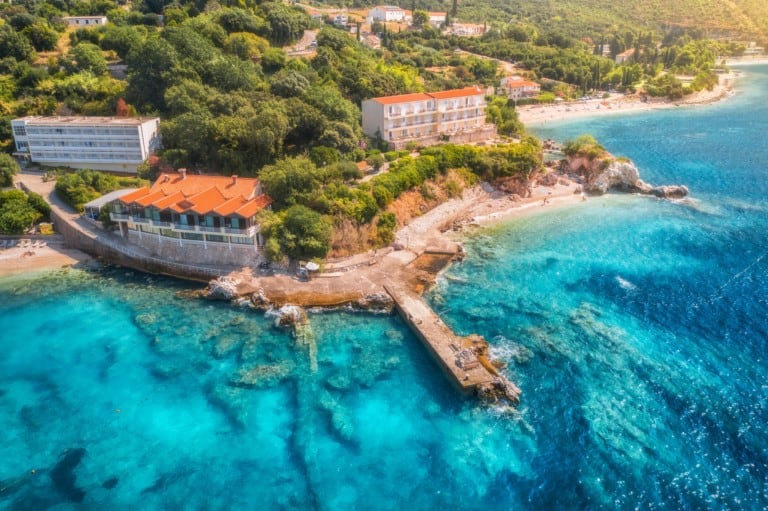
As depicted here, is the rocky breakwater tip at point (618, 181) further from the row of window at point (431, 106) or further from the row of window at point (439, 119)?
the row of window at point (431, 106)

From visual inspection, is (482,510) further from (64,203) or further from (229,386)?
(64,203)

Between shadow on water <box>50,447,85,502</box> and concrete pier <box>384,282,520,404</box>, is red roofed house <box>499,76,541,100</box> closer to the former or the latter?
concrete pier <box>384,282,520,404</box>

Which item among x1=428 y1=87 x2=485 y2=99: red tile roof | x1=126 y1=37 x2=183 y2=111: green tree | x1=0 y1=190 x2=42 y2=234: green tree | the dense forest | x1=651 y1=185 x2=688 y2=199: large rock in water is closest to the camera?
the dense forest

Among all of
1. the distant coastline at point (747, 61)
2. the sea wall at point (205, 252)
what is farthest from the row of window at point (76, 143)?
the distant coastline at point (747, 61)

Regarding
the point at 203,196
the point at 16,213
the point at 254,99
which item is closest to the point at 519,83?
the point at 254,99

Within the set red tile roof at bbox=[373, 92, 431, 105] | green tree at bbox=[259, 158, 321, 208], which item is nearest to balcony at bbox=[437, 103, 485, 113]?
red tile roof at bbox=[373, 92, 431, 105]

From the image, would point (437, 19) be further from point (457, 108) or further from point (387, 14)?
point (457, 108)
